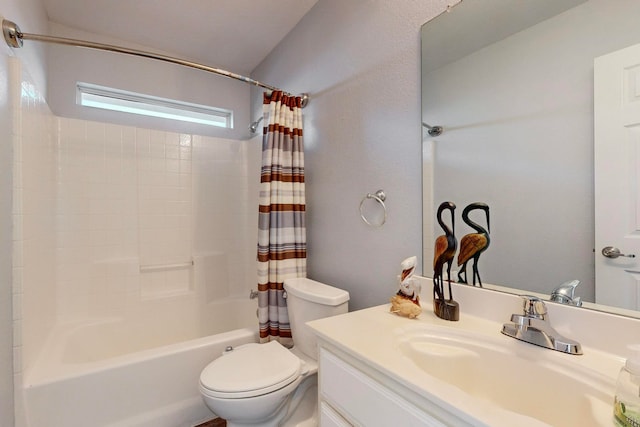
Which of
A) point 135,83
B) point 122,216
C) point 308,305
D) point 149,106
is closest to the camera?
point 308,305

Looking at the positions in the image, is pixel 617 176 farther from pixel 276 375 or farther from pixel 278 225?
pixel 278 225

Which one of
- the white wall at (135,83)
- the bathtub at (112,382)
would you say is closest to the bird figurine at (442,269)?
the bathtub at (112,382)

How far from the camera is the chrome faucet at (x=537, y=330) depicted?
2.34 feet

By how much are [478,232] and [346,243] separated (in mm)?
730

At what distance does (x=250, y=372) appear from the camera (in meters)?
1.21

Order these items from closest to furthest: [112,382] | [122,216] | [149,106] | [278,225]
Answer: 1. [112,382]
2. [278,225]
3. [122,216]
4. [149,106]

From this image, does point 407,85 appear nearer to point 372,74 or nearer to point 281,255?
point 372,74

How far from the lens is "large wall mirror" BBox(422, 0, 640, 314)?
0.79m

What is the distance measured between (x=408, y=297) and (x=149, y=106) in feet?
8.36

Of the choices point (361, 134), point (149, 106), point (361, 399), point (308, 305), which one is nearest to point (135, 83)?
point (149, 106)

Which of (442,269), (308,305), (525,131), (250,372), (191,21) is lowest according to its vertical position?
(250,372)

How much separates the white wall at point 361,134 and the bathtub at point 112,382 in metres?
0.80

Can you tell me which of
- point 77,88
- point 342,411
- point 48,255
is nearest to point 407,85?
point 342,411

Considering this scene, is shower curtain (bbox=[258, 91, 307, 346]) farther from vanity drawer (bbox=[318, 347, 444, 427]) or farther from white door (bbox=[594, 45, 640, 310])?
white door (bbox=[594, 45, 640, 310])
